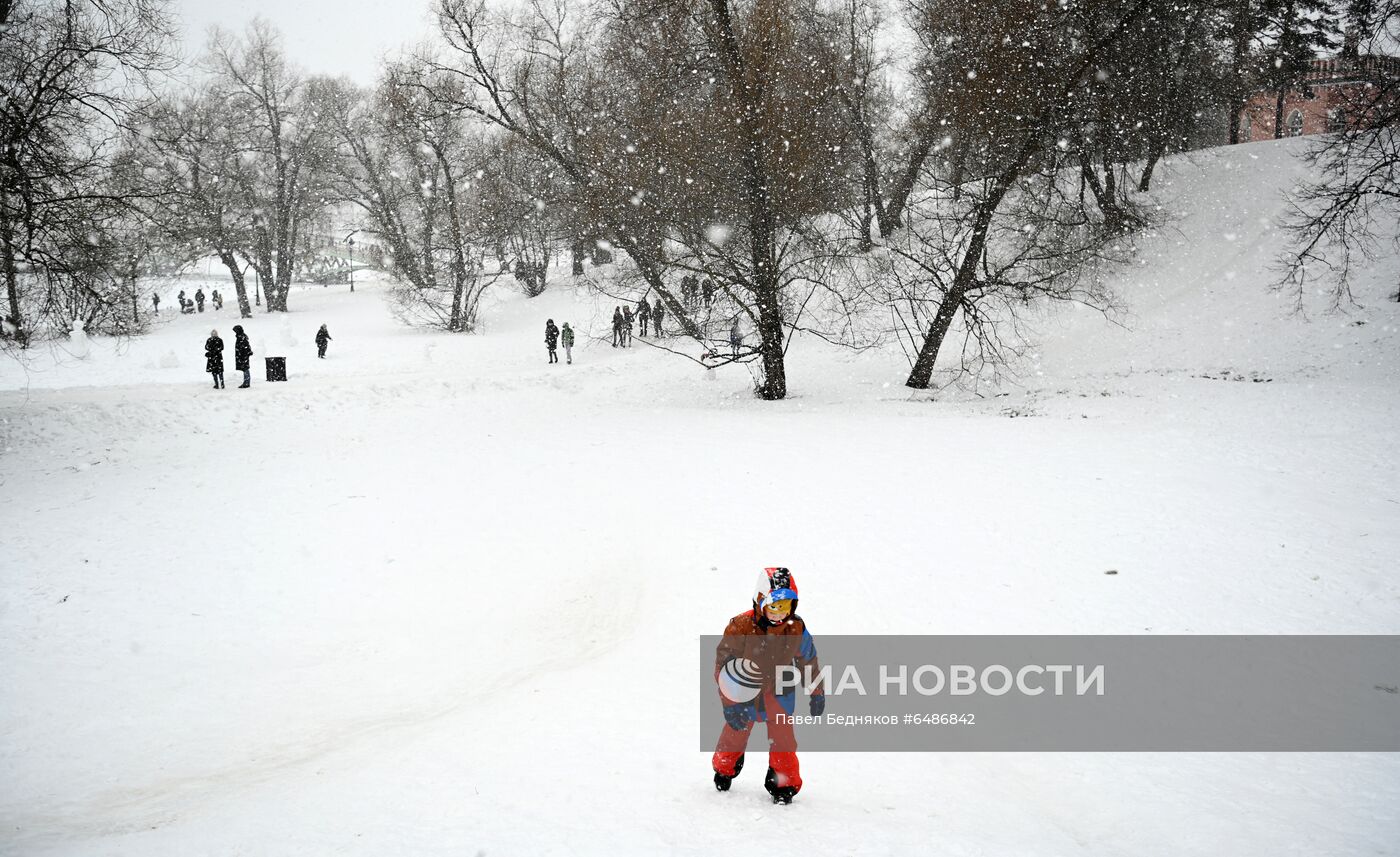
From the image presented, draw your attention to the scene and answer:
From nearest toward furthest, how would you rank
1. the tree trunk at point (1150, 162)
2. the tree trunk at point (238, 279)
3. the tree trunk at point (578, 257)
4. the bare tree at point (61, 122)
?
the bare tree at point (61, 122)
the tree trunk at point (1150, 162)
the tree trunk at point (238, 279)
the tree trunk at point (578, 257)

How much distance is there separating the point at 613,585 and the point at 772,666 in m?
4.77

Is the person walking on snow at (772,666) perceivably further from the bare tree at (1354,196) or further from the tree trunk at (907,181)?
the tree trunk at (907,181)

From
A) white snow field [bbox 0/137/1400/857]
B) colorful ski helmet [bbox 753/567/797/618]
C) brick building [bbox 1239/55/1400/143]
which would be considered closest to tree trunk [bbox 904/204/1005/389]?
white snow field [bbox 0/137/1400/857]

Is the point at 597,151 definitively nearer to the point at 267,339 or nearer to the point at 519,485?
the point at 519,485

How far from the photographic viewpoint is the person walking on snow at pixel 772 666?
4309mm

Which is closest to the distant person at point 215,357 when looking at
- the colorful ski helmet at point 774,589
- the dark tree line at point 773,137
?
the dark tree line at point 773,137

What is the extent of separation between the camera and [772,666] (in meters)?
4.38

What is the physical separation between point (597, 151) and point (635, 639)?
14.3 m

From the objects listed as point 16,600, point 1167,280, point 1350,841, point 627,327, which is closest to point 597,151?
point 627,327

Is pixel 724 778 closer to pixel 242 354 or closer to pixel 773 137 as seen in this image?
pixel 773 137

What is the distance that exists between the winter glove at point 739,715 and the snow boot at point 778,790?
14.5 inches

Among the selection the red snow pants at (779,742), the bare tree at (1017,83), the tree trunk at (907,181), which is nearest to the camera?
the red snow pants at (779,742)

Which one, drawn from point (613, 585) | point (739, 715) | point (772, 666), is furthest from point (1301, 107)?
point (739, 715)

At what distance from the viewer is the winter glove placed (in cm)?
443
